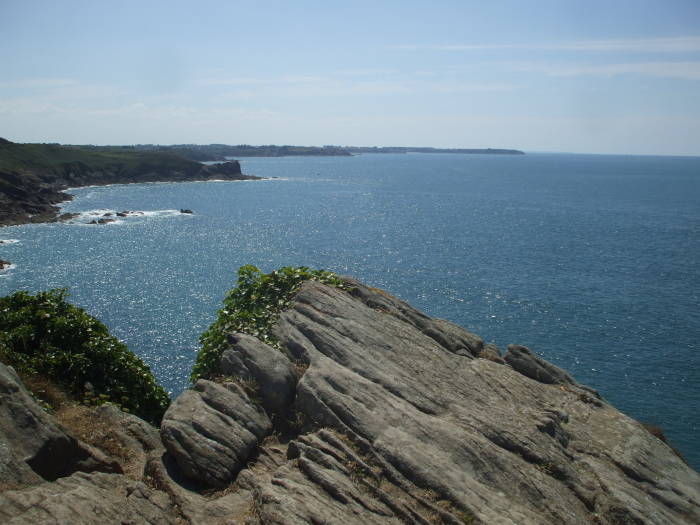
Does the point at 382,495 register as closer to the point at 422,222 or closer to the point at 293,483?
the point at 293,483

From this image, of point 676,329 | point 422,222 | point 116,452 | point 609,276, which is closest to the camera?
point 116,452

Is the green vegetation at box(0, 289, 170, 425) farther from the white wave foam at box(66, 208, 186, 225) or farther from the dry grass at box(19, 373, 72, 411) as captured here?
the white wave foam at box(66, 208, 186, 225)

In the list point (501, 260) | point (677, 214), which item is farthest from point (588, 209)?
point (501, 260)

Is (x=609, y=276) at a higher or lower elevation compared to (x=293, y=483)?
lower

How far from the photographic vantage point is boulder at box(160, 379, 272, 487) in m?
16.5

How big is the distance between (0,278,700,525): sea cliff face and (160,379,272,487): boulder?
5 centimetres

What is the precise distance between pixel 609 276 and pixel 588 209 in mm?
88137

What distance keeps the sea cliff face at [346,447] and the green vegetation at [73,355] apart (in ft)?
10.3

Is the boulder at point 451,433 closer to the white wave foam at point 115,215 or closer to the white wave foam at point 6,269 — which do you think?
the white wave foam at point 6,269

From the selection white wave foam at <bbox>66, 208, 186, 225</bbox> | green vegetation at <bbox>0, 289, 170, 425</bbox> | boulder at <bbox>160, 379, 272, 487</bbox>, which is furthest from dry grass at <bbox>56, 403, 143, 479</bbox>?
white wave foam at <bbox>66, 208, 186, 225</bbox>

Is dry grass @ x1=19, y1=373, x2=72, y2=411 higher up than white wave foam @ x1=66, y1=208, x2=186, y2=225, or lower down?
higher up

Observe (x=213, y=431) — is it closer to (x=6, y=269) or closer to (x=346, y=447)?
(x=346, y=447)

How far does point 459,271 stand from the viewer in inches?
3494

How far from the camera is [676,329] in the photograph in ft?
209
